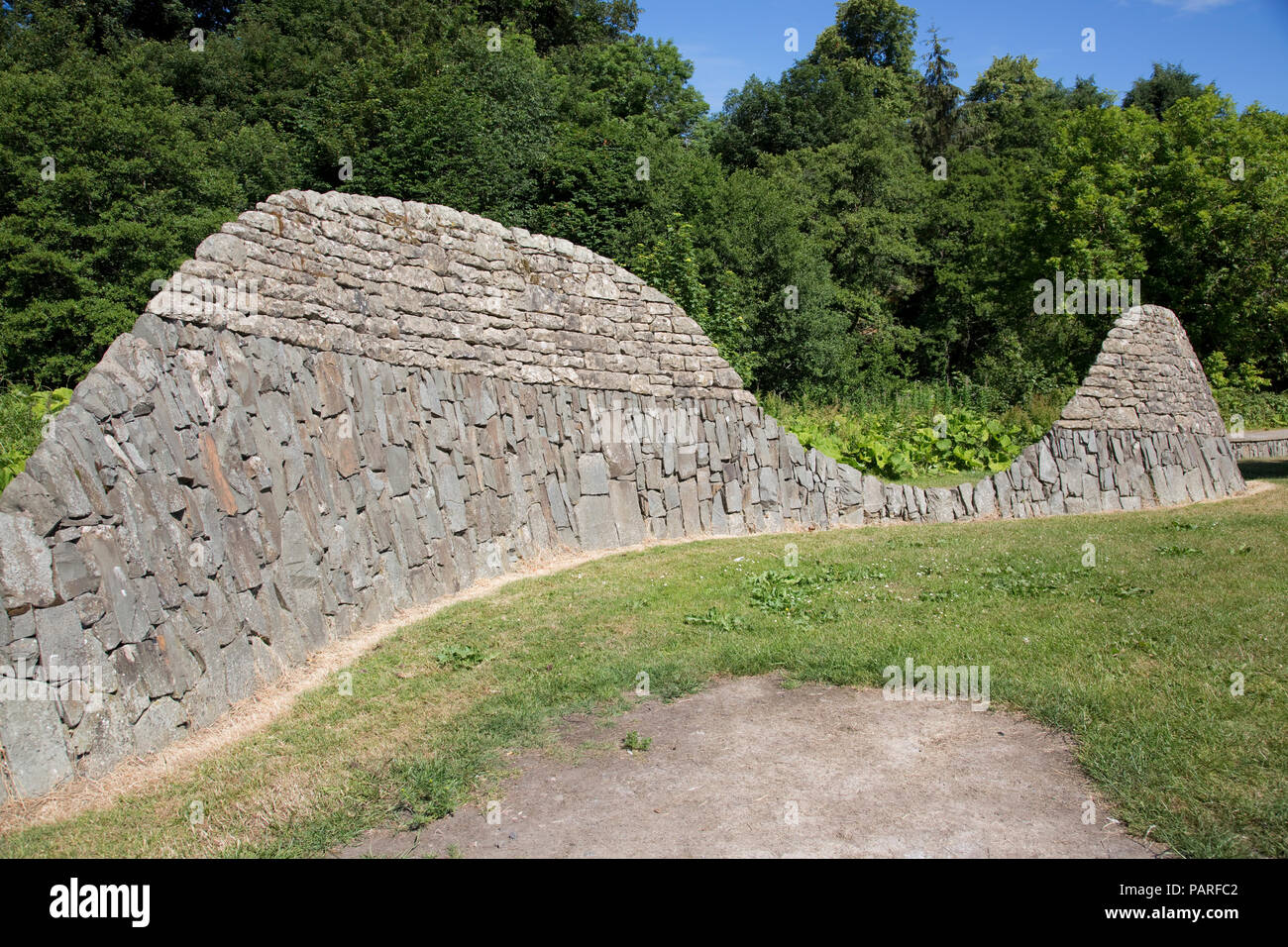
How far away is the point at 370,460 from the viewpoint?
845 centimetres

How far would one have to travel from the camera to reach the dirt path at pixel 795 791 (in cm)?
416

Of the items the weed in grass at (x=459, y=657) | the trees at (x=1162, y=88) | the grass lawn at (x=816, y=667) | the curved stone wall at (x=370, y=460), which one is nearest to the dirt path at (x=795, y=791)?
the grass lawn at (x=816, y=667)

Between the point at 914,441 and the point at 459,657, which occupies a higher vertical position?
the point at 914,441

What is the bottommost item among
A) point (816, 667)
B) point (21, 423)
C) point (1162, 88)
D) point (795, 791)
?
point (795, 791)

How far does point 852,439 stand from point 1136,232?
12033 mm

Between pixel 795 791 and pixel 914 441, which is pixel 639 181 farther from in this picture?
pixel 795 791

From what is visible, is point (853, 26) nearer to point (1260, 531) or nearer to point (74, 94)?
point (74, 94)

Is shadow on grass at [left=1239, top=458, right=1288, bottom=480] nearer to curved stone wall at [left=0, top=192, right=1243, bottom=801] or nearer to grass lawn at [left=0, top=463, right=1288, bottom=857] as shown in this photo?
curved stone wall at [left=0, top=192, right=1243, bottom=801]

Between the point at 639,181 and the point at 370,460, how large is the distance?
15.2 metres

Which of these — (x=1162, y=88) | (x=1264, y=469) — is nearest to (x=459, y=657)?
(x=1264, y=469)

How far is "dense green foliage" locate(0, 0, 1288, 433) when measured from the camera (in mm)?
18078

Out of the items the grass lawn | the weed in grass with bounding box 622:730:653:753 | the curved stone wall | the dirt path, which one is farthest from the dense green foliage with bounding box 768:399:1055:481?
the weed in grass with bounding box 622:730:653:753
